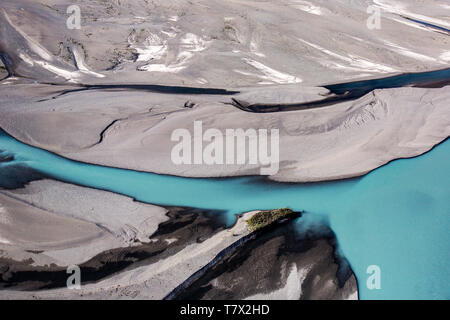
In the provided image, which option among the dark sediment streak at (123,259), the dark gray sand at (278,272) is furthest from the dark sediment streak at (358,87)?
the dark gray sand at (278,272)

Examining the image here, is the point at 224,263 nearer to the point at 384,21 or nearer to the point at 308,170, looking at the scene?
the point at 308,170

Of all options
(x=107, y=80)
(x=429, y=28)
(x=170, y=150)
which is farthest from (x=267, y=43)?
(x=429, y=28)

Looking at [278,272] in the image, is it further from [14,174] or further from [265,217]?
[14,174]

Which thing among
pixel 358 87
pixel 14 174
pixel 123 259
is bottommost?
pixel 123 259

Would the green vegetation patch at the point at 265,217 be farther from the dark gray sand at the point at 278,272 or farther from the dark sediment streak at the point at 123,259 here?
the dark sediment streak at the point at 123,259

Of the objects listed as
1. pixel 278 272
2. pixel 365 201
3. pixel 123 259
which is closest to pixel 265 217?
pixel 278 272

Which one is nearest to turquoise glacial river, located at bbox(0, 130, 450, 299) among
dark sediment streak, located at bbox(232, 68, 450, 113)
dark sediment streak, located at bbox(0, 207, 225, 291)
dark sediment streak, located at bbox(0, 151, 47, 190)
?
dark sediment streak, located at bbox(0, 151, 47, 190)
